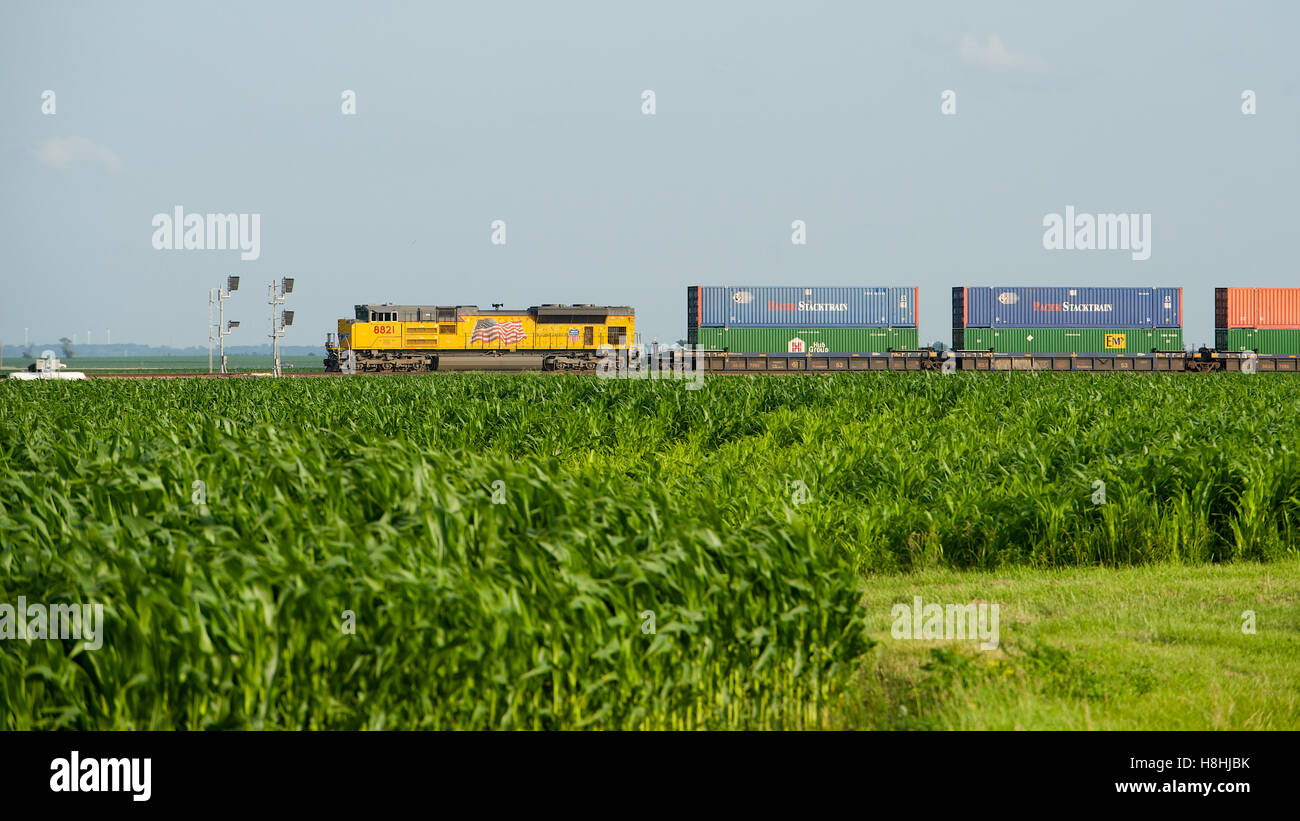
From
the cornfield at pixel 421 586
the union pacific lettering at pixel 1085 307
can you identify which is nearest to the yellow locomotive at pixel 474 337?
the union pacific lettering at pixel 1085 307

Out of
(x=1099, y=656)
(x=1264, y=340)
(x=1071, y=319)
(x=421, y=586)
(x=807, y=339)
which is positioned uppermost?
(x=1071, y=319)

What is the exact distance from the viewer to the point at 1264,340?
178 ft

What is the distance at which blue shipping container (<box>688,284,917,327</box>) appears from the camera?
186ft

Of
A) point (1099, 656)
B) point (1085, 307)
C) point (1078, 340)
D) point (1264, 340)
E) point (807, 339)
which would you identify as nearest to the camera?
point (1099, 656)

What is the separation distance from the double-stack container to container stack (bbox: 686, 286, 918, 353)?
17.0 metres

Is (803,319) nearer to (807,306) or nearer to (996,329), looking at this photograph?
(807,306)

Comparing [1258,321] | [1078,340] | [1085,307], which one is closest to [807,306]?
[1078,340]

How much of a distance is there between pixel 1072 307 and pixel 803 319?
15.0 m

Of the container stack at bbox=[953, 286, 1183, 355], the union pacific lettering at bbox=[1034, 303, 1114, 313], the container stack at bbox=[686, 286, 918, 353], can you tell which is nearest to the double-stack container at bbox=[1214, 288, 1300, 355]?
the container stack at bbox=[953, 286, 1183, 355]

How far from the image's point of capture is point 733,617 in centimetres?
573

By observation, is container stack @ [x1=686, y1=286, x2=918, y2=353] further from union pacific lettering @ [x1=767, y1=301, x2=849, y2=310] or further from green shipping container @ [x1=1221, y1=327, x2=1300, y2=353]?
green shipping container @ [x1=1221, y1=327, x2=1300, y2=353]

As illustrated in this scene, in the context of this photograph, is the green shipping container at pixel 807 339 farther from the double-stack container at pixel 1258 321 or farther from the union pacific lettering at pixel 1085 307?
the double-stack container at pixel 1258 321
